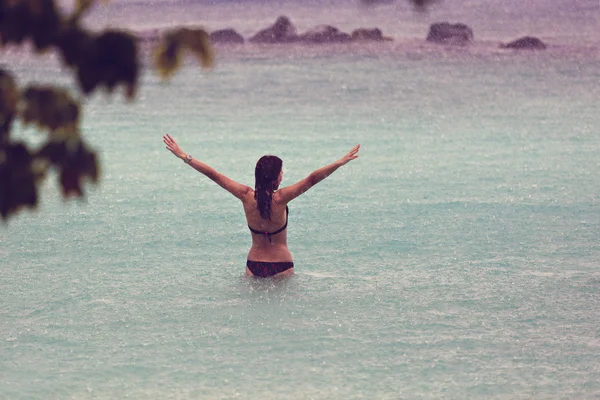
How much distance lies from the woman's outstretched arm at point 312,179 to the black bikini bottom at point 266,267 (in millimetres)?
718

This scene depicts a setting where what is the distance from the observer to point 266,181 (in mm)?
8922

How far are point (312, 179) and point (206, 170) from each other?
0.88 meters

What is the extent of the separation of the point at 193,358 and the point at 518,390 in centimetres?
248

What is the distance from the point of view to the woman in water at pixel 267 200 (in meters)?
8.82

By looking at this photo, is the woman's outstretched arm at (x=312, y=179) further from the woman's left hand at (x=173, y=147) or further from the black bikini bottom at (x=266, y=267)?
the woman's left hand at (x=173, y=147)

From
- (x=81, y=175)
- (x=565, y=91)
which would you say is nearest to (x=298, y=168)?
(x=81, y=175)

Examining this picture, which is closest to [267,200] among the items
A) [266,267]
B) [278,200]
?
[278,200]

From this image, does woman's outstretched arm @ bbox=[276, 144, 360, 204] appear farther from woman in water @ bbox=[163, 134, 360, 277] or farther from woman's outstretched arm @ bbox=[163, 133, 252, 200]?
woman's outstretched arm @ bbox=[163, 133, 252, 200]

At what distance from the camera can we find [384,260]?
11.8m

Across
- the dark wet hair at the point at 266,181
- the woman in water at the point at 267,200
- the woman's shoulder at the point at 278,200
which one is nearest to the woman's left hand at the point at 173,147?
the woman in water at the point at 267,200

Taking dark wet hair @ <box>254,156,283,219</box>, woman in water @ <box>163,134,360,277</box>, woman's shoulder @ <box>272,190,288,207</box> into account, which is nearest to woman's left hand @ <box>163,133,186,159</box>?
woman in water @ <box>163,134,360,277</box>

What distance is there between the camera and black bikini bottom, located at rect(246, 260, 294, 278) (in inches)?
375

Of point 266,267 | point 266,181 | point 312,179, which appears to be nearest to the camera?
point 312,179

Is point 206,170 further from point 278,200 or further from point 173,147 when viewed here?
point 278,200
